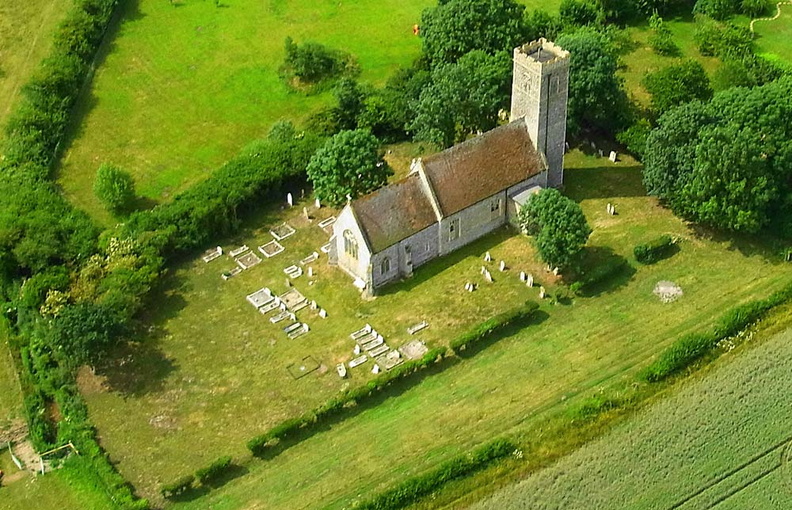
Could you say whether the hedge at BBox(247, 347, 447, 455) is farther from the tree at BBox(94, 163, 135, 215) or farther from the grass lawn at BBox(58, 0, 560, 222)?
the grass lawn at BBox(58, 0, 560, 222)

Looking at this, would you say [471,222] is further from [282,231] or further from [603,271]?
[282,231]

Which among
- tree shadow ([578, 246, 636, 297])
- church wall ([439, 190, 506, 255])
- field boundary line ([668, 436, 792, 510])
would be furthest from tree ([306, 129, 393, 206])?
field boundary line ([668, 436, 792, 510])

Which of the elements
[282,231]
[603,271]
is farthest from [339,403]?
[603,271]

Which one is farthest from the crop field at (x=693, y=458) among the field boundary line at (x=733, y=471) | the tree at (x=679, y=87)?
the tree at (x=679, y=87)

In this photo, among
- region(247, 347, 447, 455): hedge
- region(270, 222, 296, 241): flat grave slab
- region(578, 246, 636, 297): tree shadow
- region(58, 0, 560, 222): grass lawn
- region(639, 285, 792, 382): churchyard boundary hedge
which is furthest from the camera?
region(58, 0, 560, 222): grass lawn

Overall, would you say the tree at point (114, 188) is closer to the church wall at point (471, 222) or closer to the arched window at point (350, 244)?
the arched window at point (350, 244)

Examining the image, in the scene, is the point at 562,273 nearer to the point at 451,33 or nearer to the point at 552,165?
the point at 552,165

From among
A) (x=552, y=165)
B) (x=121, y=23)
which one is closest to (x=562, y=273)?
(x=552, y=165)
